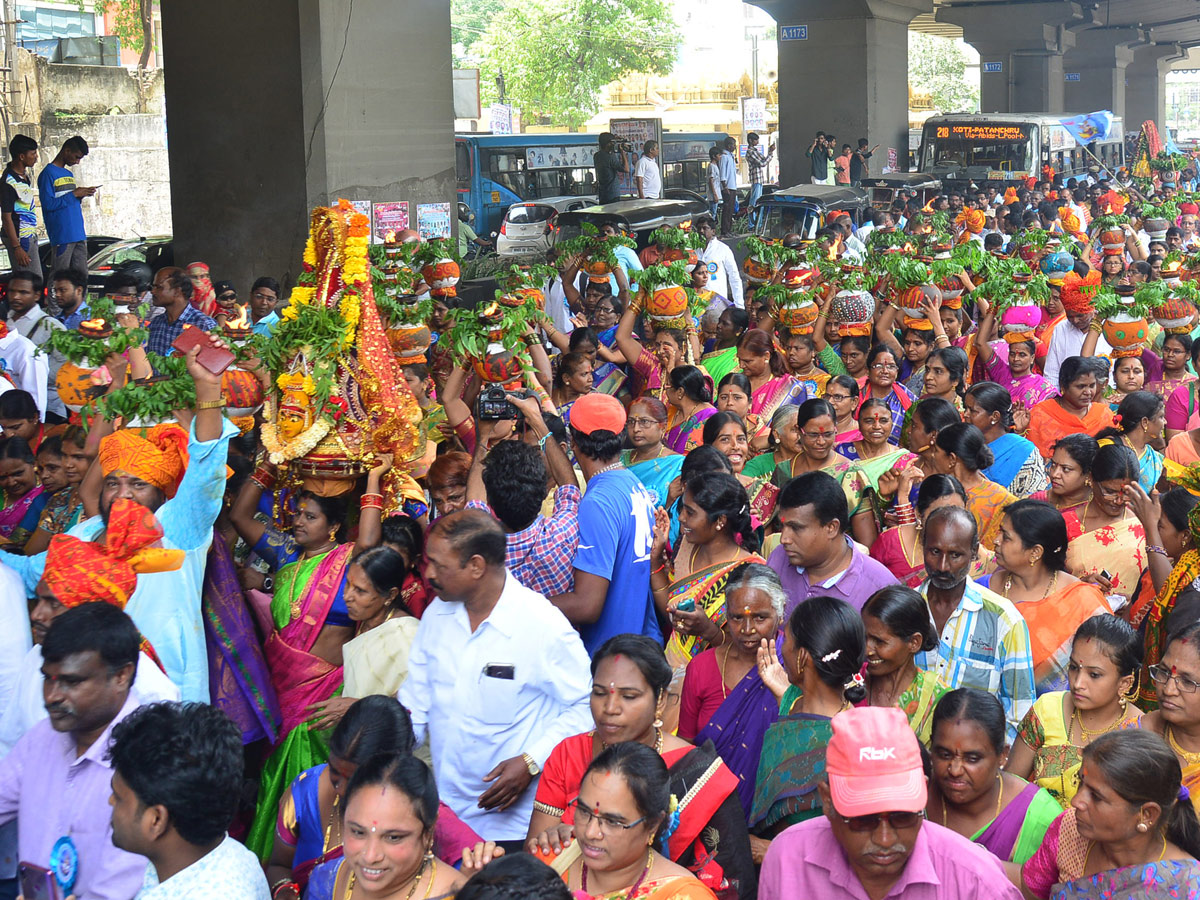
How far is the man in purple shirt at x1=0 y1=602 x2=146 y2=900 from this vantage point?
335 centimetres

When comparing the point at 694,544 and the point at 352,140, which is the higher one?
the point at 352,140

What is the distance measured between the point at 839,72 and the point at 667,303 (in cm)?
2277

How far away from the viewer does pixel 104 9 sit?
33781mm

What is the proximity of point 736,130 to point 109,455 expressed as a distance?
46652 millimetres

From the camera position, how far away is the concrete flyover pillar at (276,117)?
11.5 meters

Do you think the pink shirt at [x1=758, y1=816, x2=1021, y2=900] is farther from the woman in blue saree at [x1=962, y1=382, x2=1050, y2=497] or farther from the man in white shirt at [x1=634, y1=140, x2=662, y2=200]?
the man in white shirt at [x1=634, y1=140, x2=662, y2=200]

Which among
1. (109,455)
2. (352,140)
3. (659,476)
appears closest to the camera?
(109,455)

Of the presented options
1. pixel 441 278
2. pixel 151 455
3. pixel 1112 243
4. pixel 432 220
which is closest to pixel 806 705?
pixel 151 455

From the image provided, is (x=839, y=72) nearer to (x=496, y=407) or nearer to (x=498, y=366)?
(x=498, y=366)

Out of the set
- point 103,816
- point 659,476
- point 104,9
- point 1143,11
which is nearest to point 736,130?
point 1143,11

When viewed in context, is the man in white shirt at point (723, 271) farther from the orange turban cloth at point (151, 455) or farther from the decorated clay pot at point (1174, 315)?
the orange turban cloth at point (151, 455)

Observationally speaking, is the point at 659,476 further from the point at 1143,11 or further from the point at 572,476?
the point at 1143,11

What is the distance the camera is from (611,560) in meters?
4.88

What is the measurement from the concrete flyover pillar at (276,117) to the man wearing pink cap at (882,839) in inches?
375
